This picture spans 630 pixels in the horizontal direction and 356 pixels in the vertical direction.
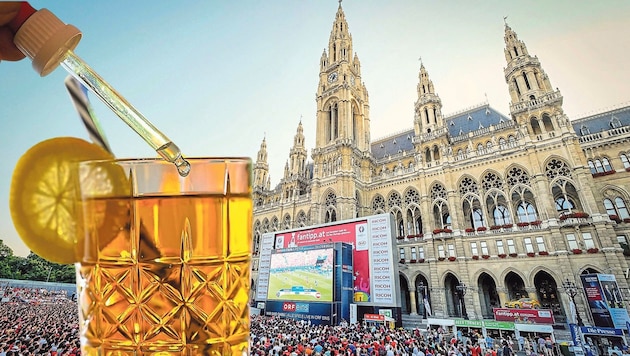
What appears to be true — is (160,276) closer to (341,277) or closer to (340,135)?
(341,277)

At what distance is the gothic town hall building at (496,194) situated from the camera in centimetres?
1728

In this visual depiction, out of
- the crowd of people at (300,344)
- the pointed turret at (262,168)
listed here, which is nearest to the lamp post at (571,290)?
the crowd of people at (300,344)

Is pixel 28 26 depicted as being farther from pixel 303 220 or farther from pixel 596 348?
pixel 303 220

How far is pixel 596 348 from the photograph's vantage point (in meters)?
12.0

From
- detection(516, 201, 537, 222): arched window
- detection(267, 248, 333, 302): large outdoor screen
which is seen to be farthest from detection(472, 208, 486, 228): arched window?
detection(267, 248, 333, 302): large outdoor screen

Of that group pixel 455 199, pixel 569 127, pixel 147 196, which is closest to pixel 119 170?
pixel 147 196

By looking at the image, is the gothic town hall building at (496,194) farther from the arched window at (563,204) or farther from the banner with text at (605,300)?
the banner with text at (605,300)

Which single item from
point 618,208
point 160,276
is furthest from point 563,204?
point 160,276

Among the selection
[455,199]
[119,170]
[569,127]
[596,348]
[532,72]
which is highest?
[532,72]

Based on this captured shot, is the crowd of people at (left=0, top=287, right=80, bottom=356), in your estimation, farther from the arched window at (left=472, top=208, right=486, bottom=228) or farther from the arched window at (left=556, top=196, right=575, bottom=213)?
the arched window at (left=556, top=196, right=575, bottom=213)

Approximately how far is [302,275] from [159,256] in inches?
732

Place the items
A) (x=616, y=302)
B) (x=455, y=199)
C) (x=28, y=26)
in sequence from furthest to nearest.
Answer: (x=455, y=199) < (x=616, y=302) < (x=28, y=26)

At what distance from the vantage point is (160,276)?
0.60 meters

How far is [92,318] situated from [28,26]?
2.08 feet
